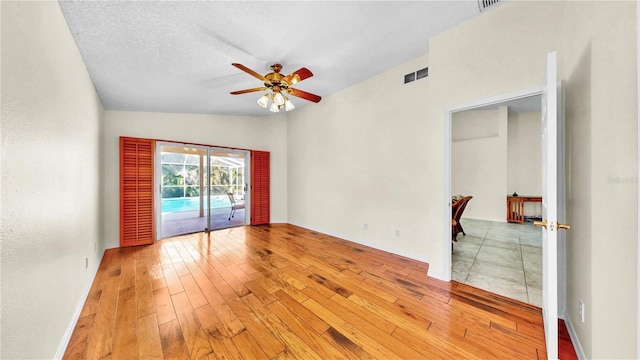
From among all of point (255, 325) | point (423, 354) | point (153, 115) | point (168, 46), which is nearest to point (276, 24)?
point (168, 46)

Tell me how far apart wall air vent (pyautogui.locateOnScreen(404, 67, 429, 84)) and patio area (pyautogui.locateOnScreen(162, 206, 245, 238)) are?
4.71 meters

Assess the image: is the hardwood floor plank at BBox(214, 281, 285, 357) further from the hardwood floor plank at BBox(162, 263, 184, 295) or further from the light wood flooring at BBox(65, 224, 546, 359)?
the hardwood floor plank at BBox(162, 263, 184, 295)

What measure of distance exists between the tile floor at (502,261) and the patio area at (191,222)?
15.4 ft

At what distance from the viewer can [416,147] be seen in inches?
119

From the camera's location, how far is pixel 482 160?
5832 millimetres

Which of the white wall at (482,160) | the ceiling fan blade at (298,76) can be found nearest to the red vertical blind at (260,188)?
the ceiling fan blade at (298,76)

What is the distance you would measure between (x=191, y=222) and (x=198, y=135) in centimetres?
248

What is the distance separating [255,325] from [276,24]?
277 cm

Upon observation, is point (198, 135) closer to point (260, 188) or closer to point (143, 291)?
point (260, 188)

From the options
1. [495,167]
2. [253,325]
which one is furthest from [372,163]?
[495,167]

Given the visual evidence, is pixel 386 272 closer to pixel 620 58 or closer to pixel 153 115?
pixel 620 58

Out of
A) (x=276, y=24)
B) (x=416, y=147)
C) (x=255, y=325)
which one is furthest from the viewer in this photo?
(x=416, y=147)

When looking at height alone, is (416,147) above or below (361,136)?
below

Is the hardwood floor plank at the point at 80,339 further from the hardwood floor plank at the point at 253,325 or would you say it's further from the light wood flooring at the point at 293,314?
the hardwood floor plank at the point at 253,325
